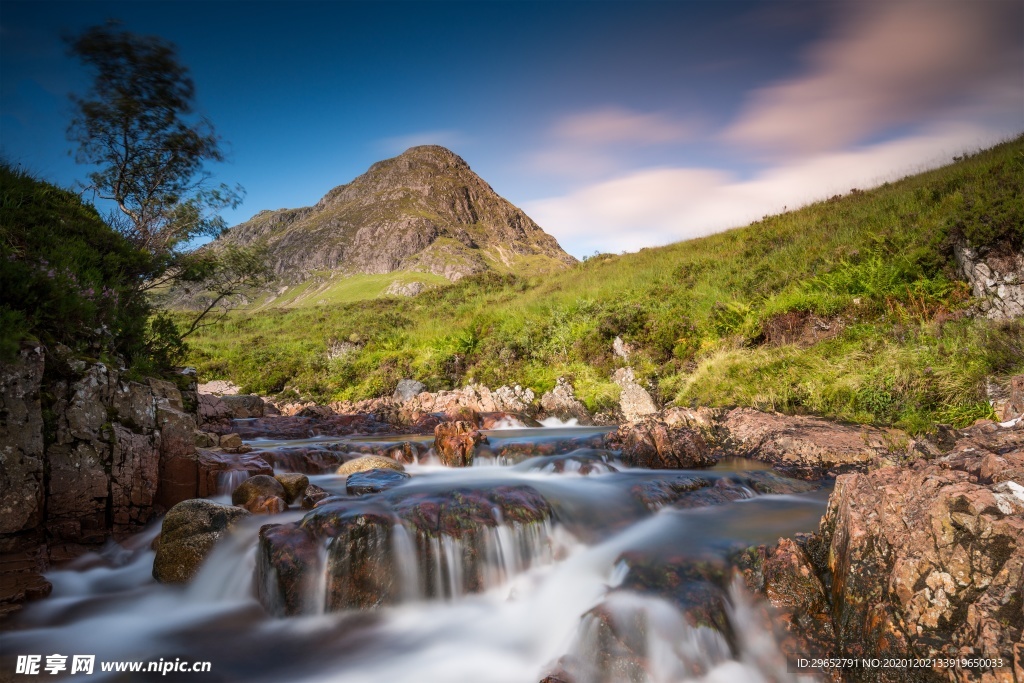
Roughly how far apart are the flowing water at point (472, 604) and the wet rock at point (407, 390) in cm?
945

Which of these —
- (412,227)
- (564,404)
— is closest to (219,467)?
(564,404)

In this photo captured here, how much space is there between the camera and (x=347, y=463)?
8.25m

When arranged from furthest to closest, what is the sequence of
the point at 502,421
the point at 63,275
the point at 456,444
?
the point at 502,421 → the point at 456,444 → the point at 63,275

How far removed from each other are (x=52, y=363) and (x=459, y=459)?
19.0 ft

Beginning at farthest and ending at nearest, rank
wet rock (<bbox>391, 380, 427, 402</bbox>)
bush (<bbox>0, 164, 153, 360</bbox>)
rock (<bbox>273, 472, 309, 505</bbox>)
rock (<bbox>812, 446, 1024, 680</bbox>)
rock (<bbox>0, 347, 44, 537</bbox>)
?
wet rock (<bbox>391, 380, 427, 402</bbox>)
rock (<bbox>273, 472, 309, 505</bbox>)
bush (<bbox>0, 164, 153, 360</bbox>)
rock (<bbox>0, 347, 44, 537</bbox>)
rock (<bbox>812, 446, 1024, 680</bbox>)

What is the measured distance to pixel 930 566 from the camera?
9.46 ft

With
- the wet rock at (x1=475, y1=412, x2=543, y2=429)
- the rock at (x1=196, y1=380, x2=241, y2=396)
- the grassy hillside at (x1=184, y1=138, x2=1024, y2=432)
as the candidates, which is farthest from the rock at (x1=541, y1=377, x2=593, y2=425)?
the rock at (x1=196, y1=380, x2=241, y2=396)

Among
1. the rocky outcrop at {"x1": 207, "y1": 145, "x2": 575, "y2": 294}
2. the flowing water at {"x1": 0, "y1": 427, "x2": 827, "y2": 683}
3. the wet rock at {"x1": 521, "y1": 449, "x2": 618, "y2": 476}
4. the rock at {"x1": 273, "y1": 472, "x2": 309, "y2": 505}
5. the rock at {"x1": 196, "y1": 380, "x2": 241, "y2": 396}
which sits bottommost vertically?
the flowing water at {"x1": 0, "y1": 427, "x2": 827, "y2": 683}

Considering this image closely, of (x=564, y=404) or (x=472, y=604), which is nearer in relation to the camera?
(x=472, y=604)

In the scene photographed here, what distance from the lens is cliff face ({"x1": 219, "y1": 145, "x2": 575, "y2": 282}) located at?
10181 cm

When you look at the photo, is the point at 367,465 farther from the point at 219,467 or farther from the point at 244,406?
the point at 244,406

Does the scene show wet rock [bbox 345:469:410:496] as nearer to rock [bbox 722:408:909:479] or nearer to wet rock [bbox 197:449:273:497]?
wet rock [bbox 197:449:273:497]

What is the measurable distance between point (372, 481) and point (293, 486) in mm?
1076

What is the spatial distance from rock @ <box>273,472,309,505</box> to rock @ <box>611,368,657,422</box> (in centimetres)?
774
